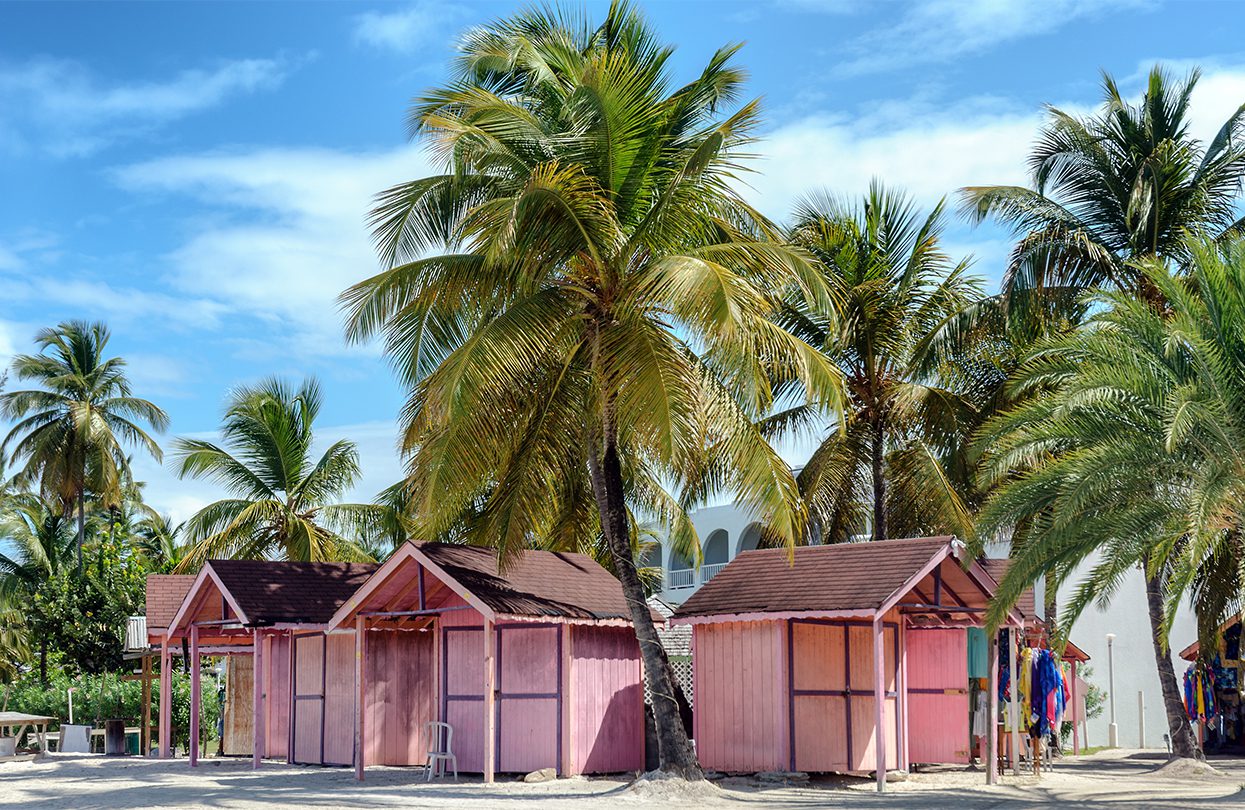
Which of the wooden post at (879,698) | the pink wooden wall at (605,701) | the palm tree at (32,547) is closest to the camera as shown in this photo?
the wooden post at (879,698)

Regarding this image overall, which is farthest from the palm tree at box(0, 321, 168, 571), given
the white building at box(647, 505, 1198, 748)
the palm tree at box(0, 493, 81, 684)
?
the white building at box(647, 505, 1198, 748)

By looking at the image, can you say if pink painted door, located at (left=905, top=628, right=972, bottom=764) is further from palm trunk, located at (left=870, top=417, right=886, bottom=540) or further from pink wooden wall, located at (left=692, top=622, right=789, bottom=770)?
pink wooden wall, located at (left=692, top=622, right=789, bottom=770)

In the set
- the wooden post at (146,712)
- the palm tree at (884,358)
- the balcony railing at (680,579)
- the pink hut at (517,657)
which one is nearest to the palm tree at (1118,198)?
the palm tree at (884,358)

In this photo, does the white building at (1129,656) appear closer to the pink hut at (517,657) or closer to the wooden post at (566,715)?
the pink hut at (517,657)

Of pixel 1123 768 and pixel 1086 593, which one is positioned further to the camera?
pixel 1123 768

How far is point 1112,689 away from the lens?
3509 cm

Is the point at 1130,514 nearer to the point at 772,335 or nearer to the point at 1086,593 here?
the point at 1086,593

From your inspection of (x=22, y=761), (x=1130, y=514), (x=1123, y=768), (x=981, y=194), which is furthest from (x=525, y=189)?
(x=22, y=761)

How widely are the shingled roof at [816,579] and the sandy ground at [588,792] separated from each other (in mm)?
2504

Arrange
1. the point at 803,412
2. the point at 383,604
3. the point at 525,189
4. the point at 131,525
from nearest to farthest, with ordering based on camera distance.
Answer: the point at 525,189 < the point at 383,604 < the point at 803,412 < the point at 131,525

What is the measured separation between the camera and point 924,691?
2194 centimetres

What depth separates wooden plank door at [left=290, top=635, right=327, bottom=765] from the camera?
24375 millimetres

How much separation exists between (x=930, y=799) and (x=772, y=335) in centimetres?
617

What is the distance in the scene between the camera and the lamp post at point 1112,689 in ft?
107
